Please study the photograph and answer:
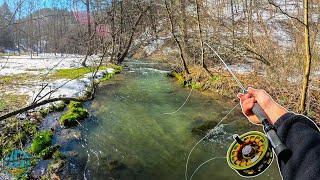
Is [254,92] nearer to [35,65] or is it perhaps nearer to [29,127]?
[29,127]

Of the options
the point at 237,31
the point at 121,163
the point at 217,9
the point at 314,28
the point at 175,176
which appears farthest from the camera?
the point at 217,9

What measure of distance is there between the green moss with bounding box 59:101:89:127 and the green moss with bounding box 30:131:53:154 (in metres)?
1.23

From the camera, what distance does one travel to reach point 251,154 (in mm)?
2135

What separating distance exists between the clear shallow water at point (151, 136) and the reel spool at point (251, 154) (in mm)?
6239

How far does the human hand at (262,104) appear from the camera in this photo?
2.03 meters

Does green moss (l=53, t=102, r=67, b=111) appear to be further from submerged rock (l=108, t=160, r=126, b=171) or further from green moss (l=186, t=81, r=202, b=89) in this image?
green moss (l=186, t=81, r=202, b=89)

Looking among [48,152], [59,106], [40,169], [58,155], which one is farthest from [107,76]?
[40,169]

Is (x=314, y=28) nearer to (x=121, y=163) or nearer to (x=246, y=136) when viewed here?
(x=121, y=163)

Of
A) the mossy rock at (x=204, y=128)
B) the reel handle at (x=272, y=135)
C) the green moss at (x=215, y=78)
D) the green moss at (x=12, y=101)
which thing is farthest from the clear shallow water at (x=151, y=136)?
the reel handle at (x=272, y=135)

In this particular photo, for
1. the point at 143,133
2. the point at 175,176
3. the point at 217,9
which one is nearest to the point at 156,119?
the point at 143,133

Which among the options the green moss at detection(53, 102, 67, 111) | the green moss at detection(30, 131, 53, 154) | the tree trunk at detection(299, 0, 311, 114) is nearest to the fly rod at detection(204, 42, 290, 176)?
the green moss at detection(30, 131, 53, 154)

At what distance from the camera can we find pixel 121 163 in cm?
915

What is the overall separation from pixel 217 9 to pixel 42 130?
20474 millimetres

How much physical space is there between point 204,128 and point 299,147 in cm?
1018
